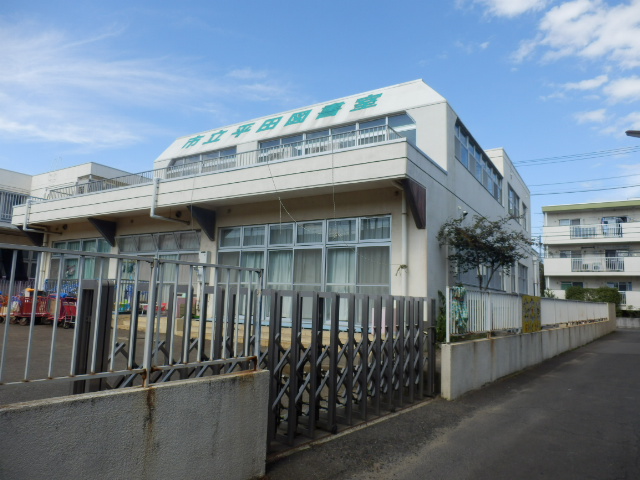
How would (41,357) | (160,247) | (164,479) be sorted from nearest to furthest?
(164,479), (41,357), (160,247)

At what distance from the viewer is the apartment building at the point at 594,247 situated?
3341 centimetres

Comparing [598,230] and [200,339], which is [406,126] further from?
[598,230]

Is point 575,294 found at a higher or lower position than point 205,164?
lower

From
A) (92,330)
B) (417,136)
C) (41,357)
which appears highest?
(417,136)

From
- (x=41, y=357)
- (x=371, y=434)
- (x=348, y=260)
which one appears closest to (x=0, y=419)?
(x=371, y=434)

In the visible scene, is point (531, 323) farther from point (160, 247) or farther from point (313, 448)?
point (160, 247)

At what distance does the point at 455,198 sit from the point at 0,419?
1307 centimetres

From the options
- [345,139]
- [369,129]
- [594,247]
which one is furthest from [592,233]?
[369,129]

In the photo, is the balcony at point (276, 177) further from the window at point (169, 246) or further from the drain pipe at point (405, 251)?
the window at point (169, 246)

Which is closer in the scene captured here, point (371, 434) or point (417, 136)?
point (371, 434)

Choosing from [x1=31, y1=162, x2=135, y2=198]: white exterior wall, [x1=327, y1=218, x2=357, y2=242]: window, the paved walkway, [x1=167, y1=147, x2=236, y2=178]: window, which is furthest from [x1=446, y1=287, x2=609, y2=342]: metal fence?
[x1=31, y1=162, x2=135, y2=198]: white exterior wall

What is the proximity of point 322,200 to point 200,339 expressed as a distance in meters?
9.18

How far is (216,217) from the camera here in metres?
15.4

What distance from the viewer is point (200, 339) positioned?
401 cm
